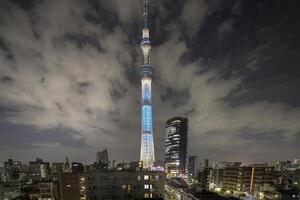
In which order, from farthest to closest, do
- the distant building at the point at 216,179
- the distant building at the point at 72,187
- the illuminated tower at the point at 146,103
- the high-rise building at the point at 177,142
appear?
the high-rise building at the point at 177,142
the illuminated tower at the point at 146,103
the distant building at the point at 216,179
the distant building at the point at 72,187

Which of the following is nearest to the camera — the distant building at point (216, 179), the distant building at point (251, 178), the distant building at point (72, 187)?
the distant building at point (72, 187)

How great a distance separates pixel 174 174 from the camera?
11431cm

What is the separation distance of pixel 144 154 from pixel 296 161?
129021 mm

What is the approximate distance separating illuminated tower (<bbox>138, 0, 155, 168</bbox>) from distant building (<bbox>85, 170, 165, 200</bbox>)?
4342 cm

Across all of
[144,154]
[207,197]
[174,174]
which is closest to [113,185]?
[207,197]

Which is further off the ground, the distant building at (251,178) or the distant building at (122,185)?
the distant building at (122,185)

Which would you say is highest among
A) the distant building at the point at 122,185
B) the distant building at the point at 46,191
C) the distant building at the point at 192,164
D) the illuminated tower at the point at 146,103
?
the illuminated tower at the point at 146,103

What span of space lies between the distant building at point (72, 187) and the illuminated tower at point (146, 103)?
1761 inches

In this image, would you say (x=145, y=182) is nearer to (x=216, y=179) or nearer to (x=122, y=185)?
(x=122, y=185)

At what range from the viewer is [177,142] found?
501ft

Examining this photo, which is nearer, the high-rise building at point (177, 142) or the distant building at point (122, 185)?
the distant building at point (122, 185)

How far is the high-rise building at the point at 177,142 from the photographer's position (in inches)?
5915

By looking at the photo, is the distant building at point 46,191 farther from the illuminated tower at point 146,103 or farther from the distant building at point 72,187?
the illuminated tower at point 146,103

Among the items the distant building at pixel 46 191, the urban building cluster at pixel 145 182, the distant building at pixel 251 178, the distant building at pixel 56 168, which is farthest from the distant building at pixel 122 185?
the distant building at pixel 56 168
